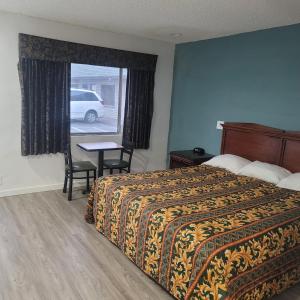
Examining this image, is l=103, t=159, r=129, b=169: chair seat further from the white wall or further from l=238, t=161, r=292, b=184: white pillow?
l=238, t=161, r=292, b=184: white pillow

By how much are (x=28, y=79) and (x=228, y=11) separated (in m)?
2.55

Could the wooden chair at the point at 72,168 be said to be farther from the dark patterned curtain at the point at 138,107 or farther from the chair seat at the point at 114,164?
the dark patterned curtain at the point at 138,107

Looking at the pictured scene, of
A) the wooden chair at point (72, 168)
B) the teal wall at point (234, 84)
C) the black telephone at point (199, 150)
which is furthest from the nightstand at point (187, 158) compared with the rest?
the wooden chair at point (72, 168)

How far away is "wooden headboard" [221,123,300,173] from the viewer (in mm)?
3469

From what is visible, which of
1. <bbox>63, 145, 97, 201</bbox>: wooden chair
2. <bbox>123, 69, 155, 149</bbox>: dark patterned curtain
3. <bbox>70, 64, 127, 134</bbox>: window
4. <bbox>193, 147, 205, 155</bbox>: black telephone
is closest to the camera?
<bbox>63, 145, 97, 201</bbox>: wooden chair

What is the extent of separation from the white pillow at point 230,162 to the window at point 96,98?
1.78 m

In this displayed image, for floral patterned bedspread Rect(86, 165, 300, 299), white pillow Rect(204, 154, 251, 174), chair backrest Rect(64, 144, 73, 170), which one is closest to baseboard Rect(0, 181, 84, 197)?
chair backrest Rect(64, 144, 73, 170)

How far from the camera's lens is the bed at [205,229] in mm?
1885

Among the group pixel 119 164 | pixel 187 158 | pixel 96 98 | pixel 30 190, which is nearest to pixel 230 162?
pixel 187 158

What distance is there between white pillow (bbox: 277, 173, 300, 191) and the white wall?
253cm

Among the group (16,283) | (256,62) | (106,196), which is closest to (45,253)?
(16,283)

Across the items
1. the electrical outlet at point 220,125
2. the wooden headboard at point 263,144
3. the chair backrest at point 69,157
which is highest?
the electrical outlet at point 220,125

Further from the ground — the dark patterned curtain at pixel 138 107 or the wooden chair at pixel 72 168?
the dark patterned curtain at pixel 138 107

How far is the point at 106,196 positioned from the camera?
2.96 meters
